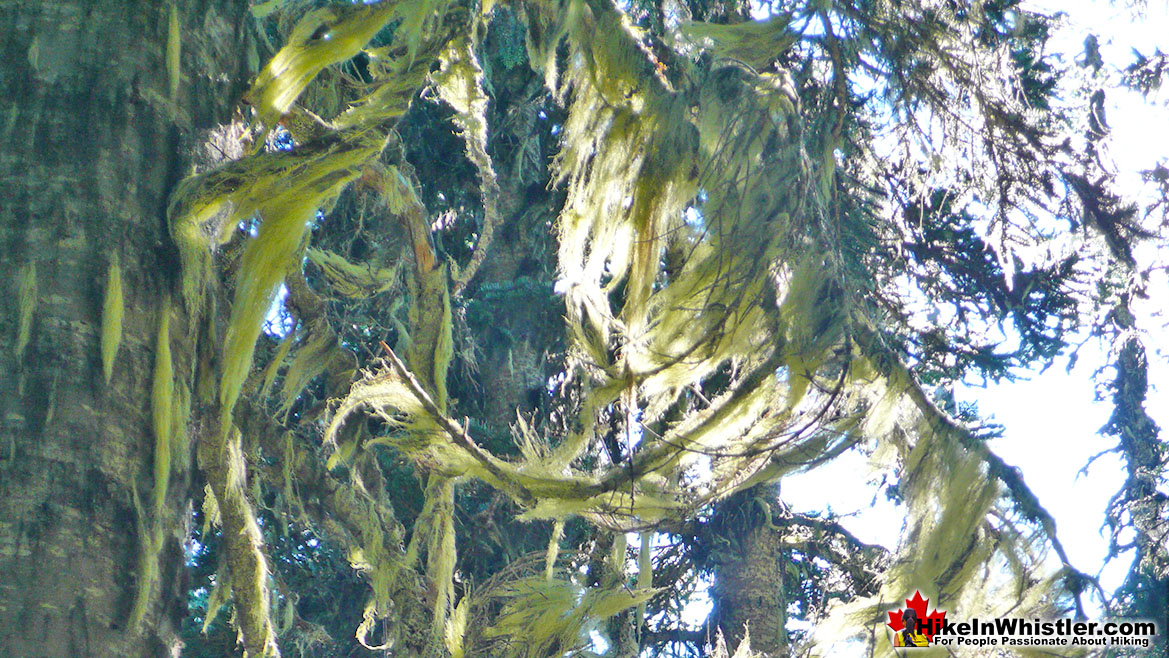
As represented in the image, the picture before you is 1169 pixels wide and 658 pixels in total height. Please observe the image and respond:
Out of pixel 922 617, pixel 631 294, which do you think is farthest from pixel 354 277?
pixel 922 617

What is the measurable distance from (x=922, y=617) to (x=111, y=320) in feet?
5.71

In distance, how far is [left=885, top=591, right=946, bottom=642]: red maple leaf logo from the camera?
7.37 feet

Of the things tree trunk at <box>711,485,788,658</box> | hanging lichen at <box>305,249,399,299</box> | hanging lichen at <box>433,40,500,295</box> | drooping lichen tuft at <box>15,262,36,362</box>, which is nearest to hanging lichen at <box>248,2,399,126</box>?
hanging lichen at <box>433,40,500,295</box>

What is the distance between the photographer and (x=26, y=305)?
1755mm

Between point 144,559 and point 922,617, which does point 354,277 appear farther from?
point 922,617

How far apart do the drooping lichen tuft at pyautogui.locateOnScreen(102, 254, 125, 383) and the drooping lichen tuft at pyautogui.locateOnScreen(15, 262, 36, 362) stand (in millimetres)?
110

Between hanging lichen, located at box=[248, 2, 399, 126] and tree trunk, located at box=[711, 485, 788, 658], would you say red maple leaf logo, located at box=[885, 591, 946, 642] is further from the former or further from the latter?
tree trunk, located at box=[711, 485, 788, 658]

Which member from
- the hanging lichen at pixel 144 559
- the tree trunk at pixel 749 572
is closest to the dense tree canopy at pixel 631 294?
the hanging lichen at pixel 144 559

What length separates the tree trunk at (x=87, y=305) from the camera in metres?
1.66

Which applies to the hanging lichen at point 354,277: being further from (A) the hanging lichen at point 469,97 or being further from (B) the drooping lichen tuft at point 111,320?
(B) the drooping lichen tuft at point 111,320

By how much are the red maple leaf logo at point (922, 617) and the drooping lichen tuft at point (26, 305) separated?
5.83 ft

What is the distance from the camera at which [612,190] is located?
2561mm

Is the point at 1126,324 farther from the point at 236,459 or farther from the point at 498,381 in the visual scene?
the point at 236,459

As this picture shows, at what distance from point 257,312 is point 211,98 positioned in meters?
0.44
